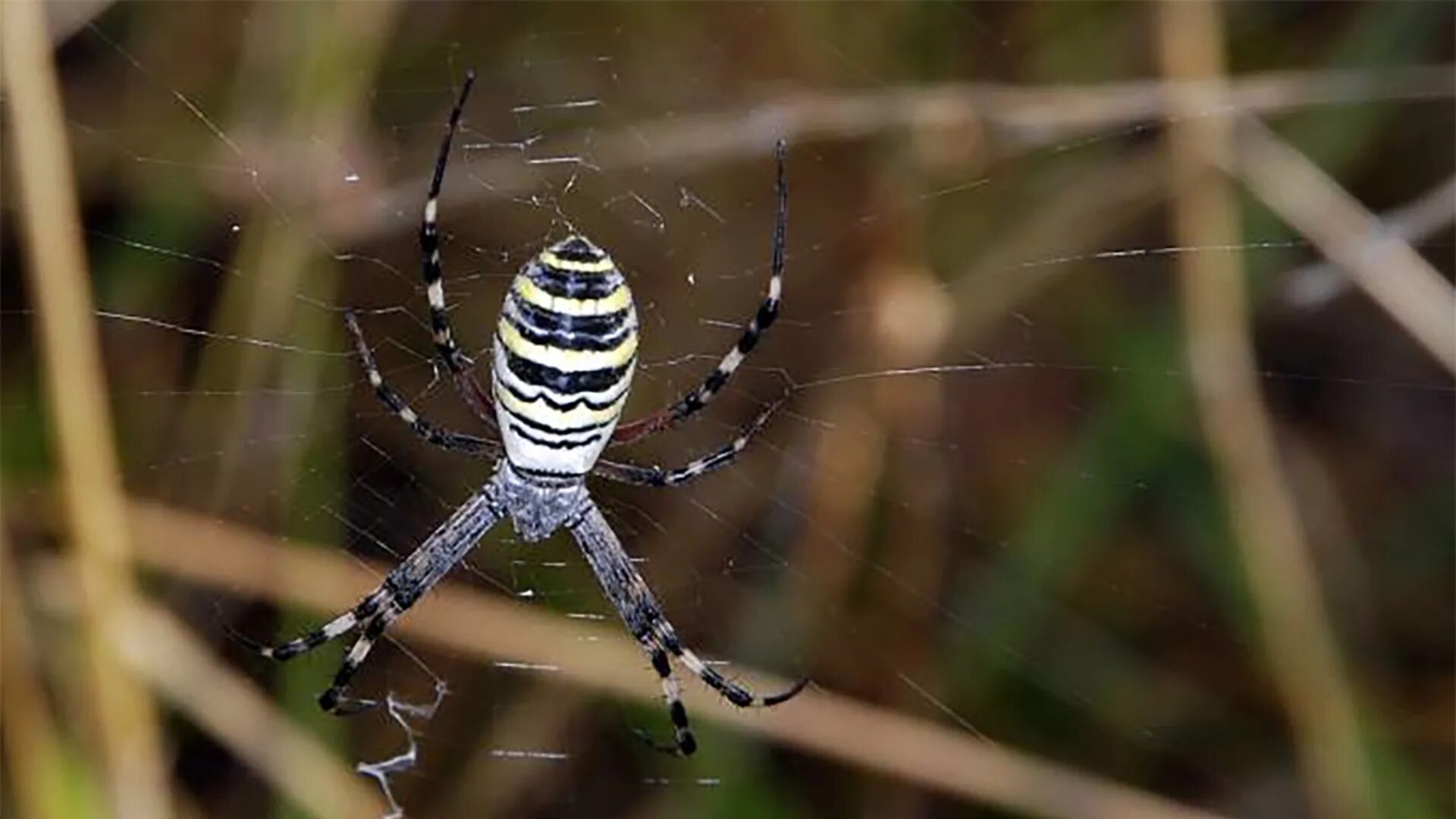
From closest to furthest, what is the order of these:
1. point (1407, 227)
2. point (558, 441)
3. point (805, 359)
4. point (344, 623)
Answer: point (558, 441) < point (1407, 227) < point (344, 623) < point (805, 359)

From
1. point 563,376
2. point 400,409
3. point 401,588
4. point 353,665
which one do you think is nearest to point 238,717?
point 353,665

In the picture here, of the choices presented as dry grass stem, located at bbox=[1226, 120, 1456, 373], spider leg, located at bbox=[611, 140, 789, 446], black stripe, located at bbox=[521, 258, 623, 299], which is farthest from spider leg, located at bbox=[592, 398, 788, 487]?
dry grass stem, located at bbox=[1226, 120, 1456, 373]

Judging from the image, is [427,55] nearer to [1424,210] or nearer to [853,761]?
[853,761]

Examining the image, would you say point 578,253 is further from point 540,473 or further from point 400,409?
point 540,473

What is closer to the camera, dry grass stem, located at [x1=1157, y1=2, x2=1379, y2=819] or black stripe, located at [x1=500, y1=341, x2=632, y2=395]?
black stripe, located at [x1=500, y1=341, x2=632, y2=395]

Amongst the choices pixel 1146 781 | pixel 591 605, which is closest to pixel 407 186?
pixel 591 605

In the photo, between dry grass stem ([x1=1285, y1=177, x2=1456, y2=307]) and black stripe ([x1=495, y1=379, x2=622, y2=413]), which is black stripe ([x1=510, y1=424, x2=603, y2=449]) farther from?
dry grass stem ([x1=1285, y1=177, x2=1456, y2=307])
